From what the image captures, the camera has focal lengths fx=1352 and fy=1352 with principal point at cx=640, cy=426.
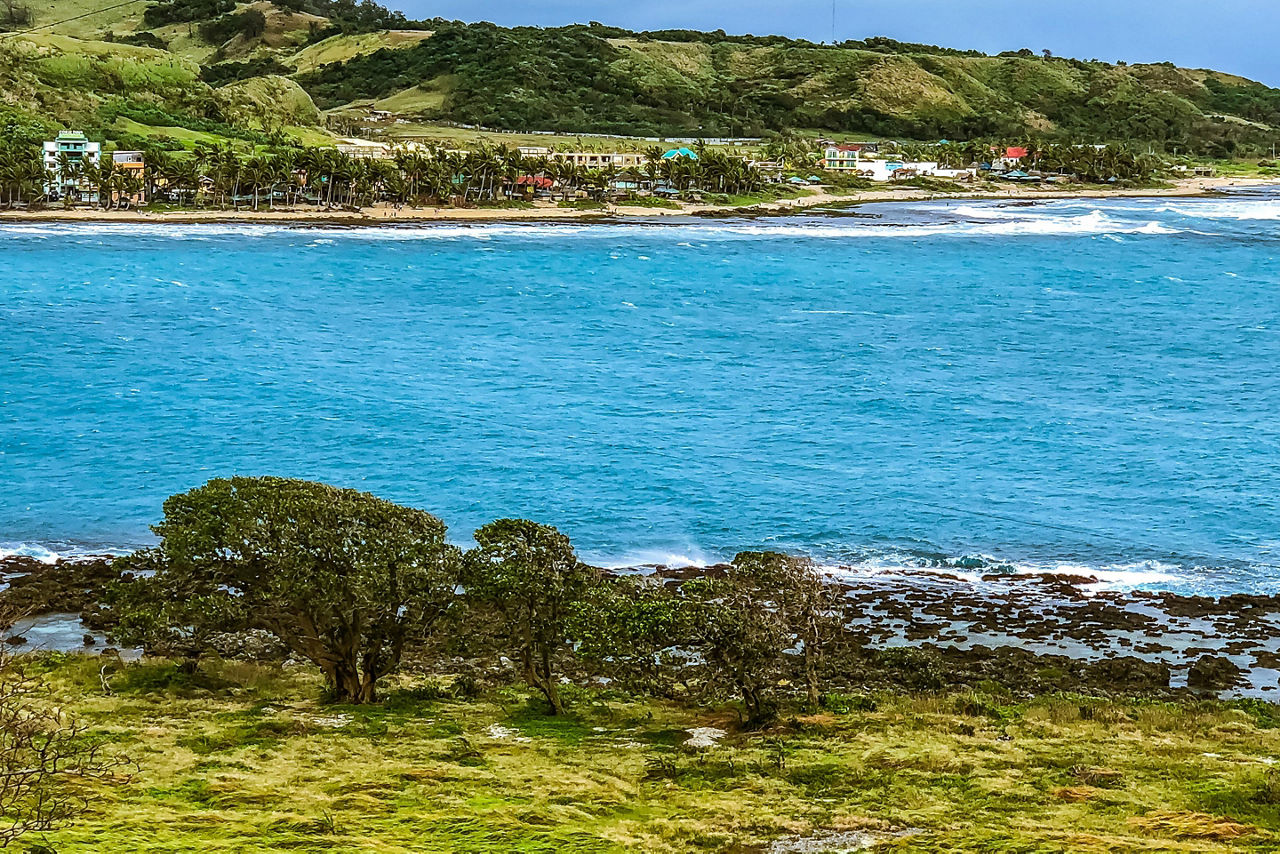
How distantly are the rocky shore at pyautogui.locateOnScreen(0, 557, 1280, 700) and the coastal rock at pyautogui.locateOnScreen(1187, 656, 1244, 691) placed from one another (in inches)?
1.0

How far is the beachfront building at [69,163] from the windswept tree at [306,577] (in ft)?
384

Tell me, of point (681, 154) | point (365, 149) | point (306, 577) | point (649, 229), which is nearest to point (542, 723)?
point (306, 577)

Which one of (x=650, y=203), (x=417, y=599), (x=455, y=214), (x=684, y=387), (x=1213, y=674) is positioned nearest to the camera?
(x=417, y=599)

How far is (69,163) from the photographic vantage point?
139m

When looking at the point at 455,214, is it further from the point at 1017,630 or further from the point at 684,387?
the point at 1017,630

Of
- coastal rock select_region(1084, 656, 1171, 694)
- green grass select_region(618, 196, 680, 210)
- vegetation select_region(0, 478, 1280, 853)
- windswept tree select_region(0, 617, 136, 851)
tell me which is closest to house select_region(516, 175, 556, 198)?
green grass select_region(618, 196, 680, 210)

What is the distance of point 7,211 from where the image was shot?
431 feet

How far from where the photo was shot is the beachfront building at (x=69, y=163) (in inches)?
5399

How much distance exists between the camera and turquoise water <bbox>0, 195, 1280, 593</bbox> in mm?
51281

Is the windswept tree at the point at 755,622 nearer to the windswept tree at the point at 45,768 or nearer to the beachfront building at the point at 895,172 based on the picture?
the windswept tree at the point at 45,768

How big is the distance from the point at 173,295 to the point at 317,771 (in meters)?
82.8

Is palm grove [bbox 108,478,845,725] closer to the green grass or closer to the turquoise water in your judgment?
the turquoise water

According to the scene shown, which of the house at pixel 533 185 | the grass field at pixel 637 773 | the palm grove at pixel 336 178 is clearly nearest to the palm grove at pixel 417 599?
the grass field at pixel 637 773

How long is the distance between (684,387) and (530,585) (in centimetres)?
4865
